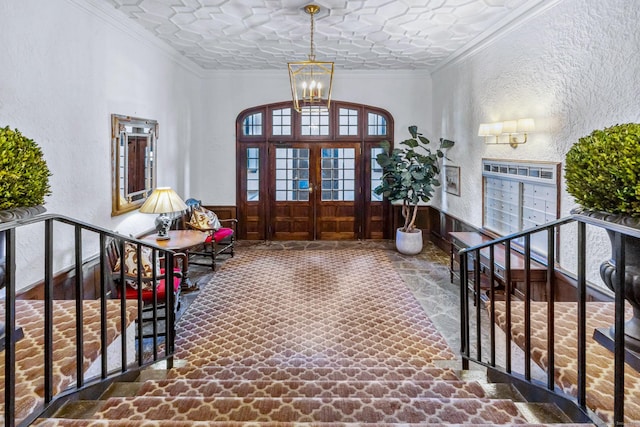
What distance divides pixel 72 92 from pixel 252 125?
4.53 m

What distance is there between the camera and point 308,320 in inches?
170

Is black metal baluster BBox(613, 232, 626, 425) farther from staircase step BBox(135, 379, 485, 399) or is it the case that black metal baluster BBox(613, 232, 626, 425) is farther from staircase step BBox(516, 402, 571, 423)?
staircase step BBox(135, 379, 485, 399)

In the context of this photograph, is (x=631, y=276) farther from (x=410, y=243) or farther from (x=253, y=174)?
(x=253, y=174)

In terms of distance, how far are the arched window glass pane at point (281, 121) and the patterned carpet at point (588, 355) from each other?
19.8ft

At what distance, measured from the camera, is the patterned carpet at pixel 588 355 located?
174 cm

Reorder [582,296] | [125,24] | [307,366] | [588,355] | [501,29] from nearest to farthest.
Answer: [582,296]
[588,355]
[307,366]
[125,24]
[501,29]

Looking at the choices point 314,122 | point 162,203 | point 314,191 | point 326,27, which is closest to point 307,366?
point 162,203

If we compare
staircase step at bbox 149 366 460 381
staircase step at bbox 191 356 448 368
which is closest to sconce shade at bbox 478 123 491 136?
staircase step at bbox 191 356 448 368

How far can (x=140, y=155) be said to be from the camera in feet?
17.5

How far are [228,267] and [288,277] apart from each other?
3.42 feet

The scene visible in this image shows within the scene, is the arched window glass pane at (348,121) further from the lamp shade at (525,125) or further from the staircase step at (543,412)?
the staircase step at (543,412)

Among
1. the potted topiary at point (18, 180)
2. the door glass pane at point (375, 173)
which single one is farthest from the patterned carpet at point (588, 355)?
the door glass pane at point (375, 173)

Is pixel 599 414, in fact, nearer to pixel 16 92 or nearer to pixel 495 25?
pixel 16 92

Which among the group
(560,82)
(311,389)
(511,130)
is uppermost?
(560,82)
